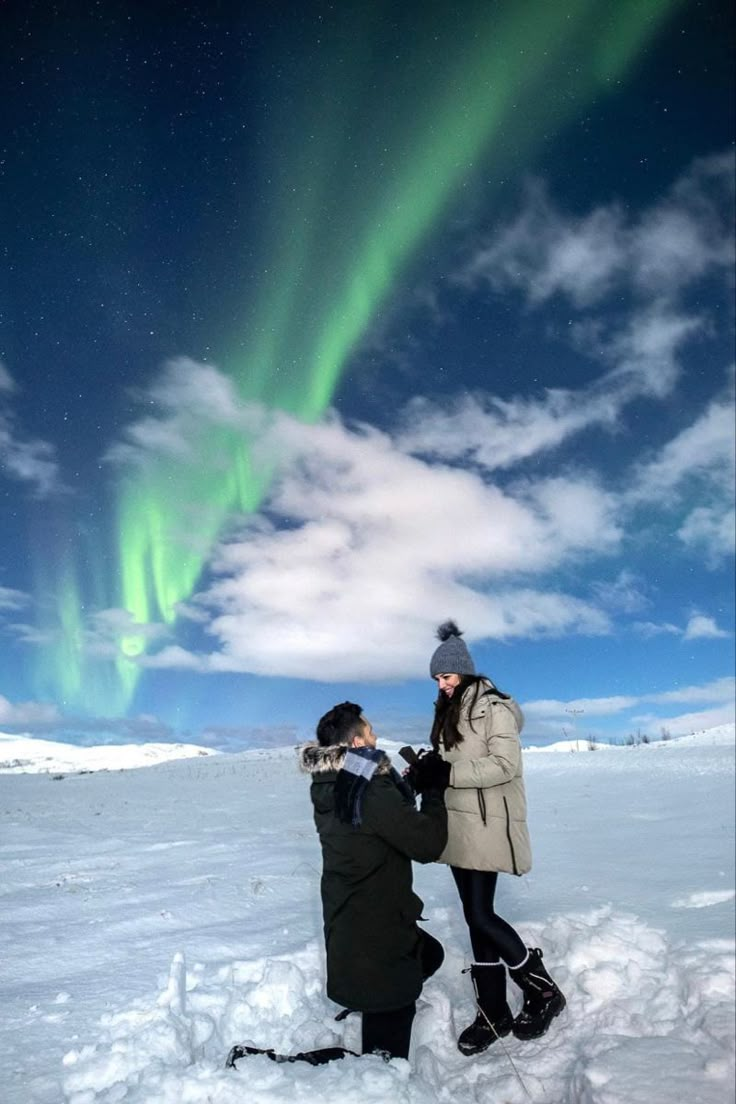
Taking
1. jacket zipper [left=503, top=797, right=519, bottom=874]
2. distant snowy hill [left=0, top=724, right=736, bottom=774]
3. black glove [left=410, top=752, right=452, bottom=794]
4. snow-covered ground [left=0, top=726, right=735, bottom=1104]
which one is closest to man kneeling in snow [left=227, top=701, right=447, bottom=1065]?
black glove [left=410, top=752, right=452, bottom=794]

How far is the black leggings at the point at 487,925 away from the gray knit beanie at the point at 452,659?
4.08ft

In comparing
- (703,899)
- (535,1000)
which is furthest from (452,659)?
(703,899)

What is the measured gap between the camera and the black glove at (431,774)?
13.3ft

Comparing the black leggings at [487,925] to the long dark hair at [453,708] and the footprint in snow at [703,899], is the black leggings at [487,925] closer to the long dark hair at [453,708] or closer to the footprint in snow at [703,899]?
the long dark hair at [453,708]

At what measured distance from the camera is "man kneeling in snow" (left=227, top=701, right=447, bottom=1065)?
3697 mm

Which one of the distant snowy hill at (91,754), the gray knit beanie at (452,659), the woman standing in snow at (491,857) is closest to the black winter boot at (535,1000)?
the woman standing in snow at (491,857)

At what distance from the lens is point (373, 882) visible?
379 centimetres

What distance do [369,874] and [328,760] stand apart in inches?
26.2

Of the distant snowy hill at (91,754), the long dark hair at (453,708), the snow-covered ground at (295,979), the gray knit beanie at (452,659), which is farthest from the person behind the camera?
the distant snowy hill at (91,754)

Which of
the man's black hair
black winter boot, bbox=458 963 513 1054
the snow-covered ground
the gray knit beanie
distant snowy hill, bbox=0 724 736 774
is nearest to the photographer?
the snow-covered ground

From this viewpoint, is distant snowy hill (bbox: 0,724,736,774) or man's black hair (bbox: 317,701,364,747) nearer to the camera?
man's black hair (bbox: 317,701,364,747)

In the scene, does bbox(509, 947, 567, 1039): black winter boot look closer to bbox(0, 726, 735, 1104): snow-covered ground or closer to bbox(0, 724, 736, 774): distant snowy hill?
bbox(0, 726, 735, 1104): snow-covered ground

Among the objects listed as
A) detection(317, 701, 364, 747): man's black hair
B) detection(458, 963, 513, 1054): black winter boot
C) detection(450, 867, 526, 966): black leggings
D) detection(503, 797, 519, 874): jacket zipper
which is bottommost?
detection(458, 963, 513, 1054): black winter boot

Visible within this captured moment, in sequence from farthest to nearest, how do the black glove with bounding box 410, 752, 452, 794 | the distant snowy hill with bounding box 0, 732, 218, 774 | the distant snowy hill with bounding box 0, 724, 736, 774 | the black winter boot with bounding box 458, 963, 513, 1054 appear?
1. the distant snowy hill with bounding box 0, 732, 218, 774
2. the distant snowy hill with bounding box 0, 724, 736, 774
3. the black winter boot with bounding box 458, 963, 513, 1054
4. the black glove with bounding box 410, 752, 452, 794
